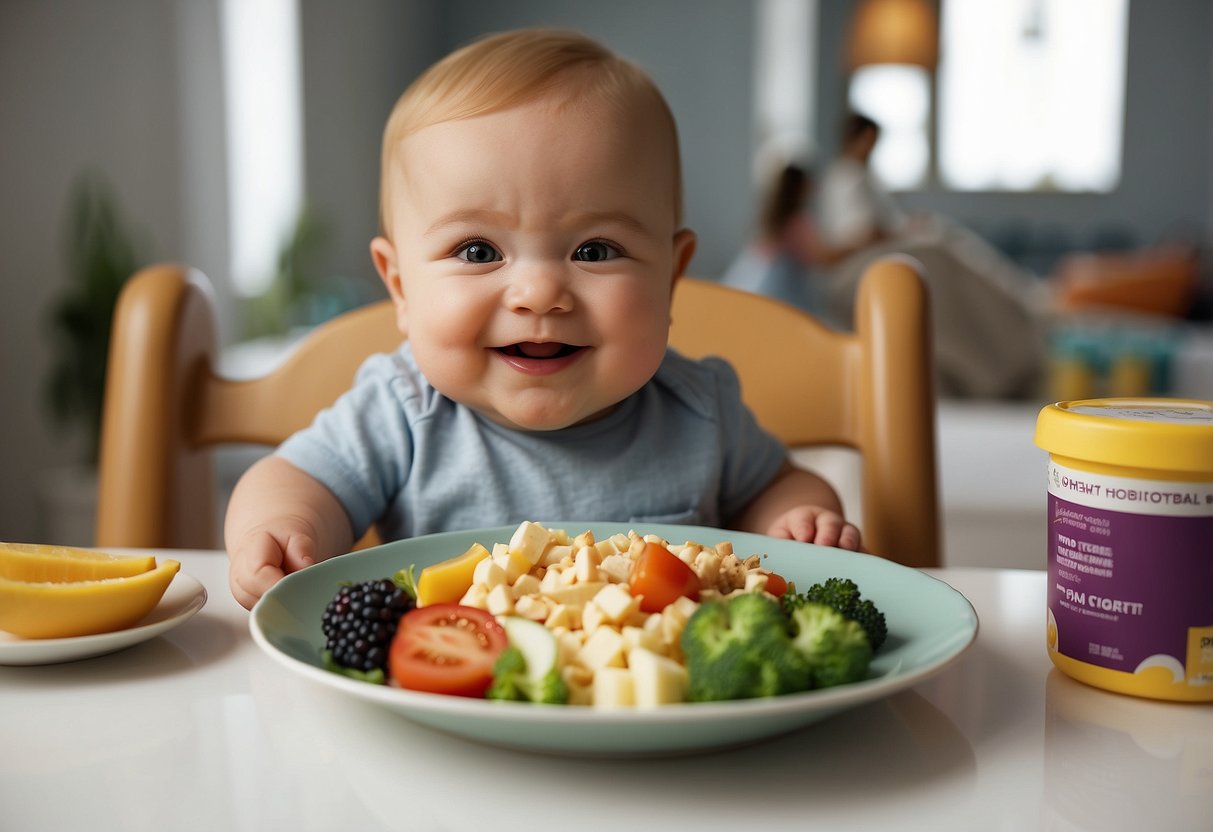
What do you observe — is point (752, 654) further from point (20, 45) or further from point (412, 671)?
point (20, 45)

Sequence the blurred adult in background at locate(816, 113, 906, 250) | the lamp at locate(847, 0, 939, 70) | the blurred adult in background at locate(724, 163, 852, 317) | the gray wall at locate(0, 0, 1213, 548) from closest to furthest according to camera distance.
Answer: the gray wall at locate(0, 0, 1213, 548), the blurred adult in background at locate(724, 163, 852, 317), the blurred adult in background at locate(816, 113, 906, 250), the lamp at locate(847, 0, 939, 70)

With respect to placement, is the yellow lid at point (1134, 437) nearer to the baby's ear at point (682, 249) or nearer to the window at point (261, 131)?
the baby's ear at point (682, 249)

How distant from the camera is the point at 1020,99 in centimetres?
937

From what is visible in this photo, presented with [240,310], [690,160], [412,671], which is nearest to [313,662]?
[412,671]

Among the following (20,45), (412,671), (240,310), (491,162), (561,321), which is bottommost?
(240,310)

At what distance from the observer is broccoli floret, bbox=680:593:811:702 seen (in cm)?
48

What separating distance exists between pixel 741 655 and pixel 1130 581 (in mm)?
227

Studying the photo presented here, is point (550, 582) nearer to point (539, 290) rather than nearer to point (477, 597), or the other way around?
point (477, 597)

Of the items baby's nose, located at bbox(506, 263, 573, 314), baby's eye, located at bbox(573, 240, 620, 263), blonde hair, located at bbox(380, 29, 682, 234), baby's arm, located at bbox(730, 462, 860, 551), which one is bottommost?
baby's arm, located at bbox(730, 462, 860, 551)

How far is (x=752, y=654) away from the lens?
0.49 meters

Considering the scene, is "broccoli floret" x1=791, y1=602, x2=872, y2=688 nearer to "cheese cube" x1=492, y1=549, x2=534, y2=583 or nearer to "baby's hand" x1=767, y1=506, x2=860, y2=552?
"cheese cube" x1=492, y1=549, x2=534, y2=583

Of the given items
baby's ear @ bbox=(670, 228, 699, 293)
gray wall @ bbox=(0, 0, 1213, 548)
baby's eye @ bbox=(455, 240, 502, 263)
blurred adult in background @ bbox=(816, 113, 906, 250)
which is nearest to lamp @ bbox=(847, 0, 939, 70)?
blurred adult in background @ bbox=(816, 113, 906, 250)

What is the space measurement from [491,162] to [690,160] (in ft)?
28.1

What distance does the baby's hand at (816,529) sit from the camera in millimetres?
877
